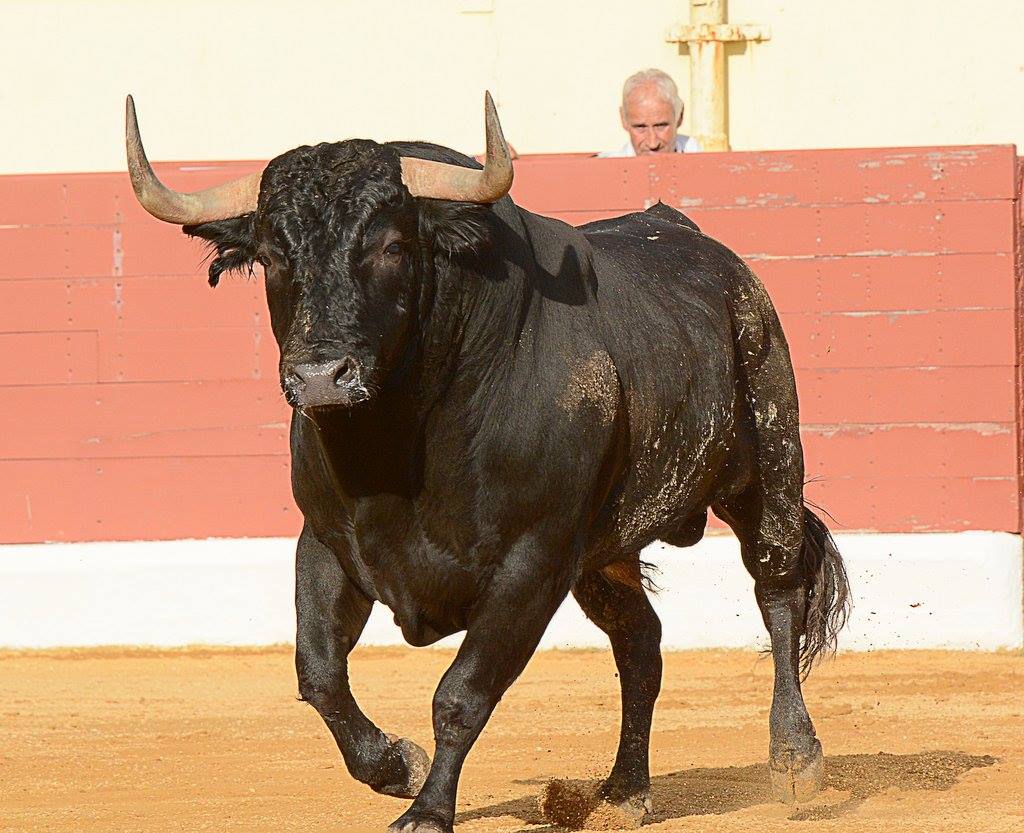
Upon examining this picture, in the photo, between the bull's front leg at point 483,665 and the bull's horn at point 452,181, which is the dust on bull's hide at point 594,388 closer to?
the bull's front leg at point 483,665

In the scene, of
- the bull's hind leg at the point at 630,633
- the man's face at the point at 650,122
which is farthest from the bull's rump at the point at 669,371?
the man's face at the point at 650,122

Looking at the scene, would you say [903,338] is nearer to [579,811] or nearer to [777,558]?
[777,558]

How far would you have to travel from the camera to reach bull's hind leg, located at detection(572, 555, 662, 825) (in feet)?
17.9

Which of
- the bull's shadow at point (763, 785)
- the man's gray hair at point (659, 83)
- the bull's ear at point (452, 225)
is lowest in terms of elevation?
the bull's shadow at point (763, 785)

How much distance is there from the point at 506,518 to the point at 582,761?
Result: 1854mm

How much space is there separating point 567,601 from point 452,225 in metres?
4.14

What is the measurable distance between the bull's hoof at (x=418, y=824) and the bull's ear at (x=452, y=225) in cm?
121

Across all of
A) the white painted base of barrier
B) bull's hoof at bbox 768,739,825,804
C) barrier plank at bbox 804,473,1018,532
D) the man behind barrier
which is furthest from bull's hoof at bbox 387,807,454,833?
the man behind barrier

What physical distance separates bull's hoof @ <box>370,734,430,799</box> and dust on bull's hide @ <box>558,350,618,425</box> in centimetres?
85

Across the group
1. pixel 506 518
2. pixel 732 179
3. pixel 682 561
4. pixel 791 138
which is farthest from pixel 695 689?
pixel 791 138

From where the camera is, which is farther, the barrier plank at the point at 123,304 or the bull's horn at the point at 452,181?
the barrier plank at the point at 123,304

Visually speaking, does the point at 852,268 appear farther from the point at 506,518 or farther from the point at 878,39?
the point at 506,518

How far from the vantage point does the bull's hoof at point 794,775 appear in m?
5.52

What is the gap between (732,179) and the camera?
8688 millimetres
